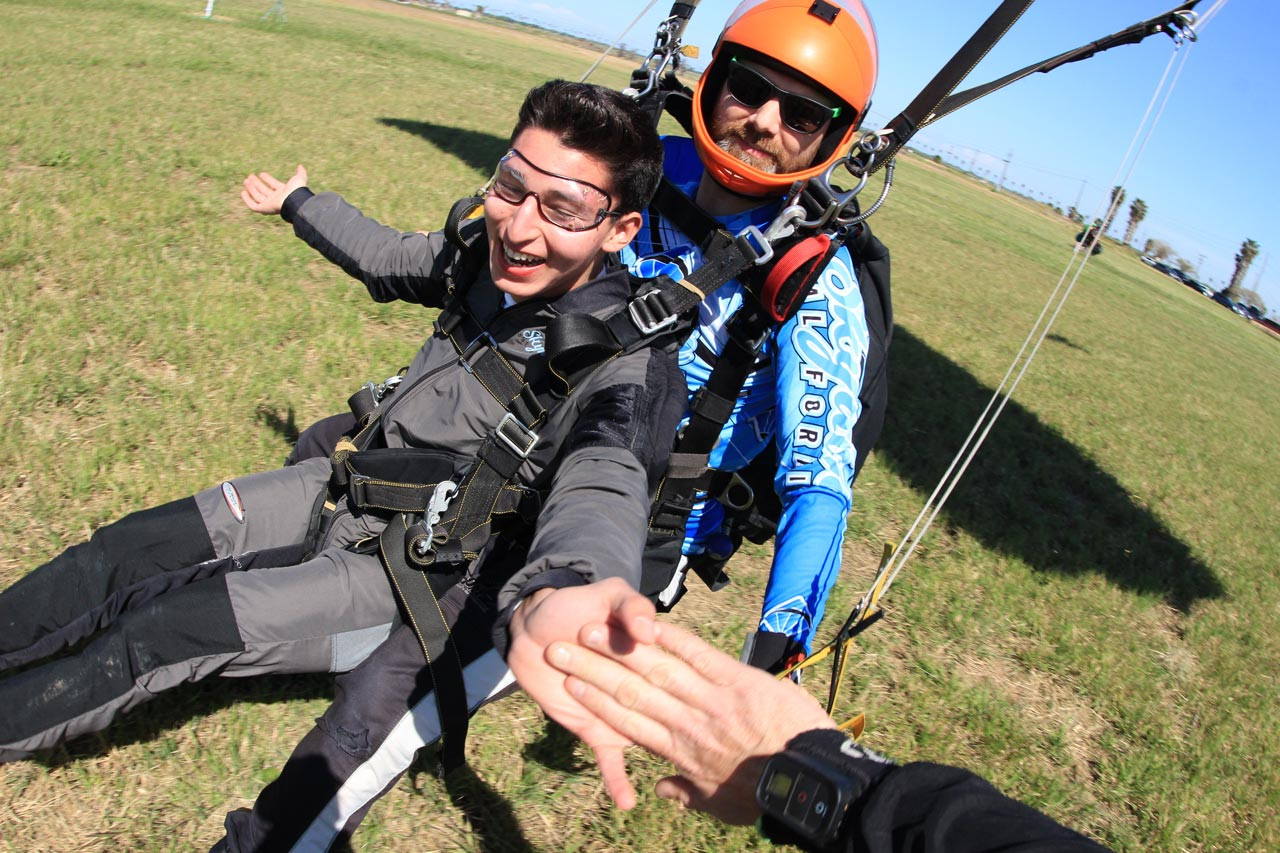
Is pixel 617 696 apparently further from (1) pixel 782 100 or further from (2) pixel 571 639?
(1) pixel 782 100

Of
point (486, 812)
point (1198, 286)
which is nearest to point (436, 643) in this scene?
point (486, 812)

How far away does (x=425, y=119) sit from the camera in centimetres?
1279

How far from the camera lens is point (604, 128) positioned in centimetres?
241

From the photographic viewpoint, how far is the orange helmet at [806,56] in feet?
8.93

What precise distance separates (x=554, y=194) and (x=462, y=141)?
10506 millimetres

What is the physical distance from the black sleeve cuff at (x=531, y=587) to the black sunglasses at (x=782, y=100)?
1.90 m

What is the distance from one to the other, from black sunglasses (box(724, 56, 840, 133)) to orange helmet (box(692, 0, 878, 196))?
0.06m

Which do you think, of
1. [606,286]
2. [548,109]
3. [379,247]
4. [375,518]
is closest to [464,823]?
[375,518]

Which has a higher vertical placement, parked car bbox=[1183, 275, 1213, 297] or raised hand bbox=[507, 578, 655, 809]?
parked car bbox=[1183, 275, 1213, 297]

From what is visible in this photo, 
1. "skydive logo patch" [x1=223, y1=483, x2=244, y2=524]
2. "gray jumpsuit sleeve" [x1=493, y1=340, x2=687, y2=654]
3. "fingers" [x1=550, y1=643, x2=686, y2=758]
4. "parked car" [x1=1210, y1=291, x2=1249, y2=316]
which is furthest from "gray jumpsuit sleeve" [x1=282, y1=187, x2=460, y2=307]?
"parked car" [x1=1210, y1=291, x2=1249, y2=316]

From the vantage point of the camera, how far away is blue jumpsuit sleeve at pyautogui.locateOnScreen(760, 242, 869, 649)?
226 centimetres

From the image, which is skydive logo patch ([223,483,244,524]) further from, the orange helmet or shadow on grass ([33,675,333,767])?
the orange helmet

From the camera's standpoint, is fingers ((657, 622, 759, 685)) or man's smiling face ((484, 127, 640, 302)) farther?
man's smiling face ((484, 127, 640, 302))

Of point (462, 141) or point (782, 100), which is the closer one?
point (782, 100)
